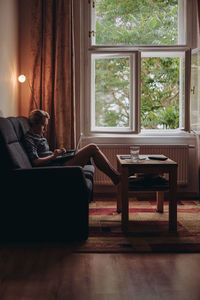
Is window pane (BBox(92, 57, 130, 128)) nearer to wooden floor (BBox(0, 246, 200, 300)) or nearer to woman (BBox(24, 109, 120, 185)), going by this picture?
woman (BBox(24, 109, 120, 185))

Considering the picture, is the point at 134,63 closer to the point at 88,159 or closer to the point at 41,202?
the point at 88,159

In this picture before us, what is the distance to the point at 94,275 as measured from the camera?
228 centimetres

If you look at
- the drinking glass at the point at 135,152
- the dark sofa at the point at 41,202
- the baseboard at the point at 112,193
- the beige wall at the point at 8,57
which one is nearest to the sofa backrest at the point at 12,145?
the dark sofa at the point at 41,202

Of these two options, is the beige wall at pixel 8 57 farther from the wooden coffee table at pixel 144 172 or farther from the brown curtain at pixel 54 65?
the wooden coffee table at pixel 144 172

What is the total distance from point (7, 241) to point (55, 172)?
638 millimetres

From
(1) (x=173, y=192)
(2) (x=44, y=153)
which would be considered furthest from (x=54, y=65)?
(1) (x=173, y=192)

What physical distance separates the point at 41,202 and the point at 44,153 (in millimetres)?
906

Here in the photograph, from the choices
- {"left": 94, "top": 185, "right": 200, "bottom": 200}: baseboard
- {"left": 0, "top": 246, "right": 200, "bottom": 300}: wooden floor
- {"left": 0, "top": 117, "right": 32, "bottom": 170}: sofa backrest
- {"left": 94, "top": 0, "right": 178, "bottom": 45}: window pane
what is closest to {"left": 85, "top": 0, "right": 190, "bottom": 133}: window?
{"left": 94, "top": 0, "right": 178, "bottom": 45}: window pane

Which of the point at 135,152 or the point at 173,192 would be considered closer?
the point at 173,192

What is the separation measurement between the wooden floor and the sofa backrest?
24.7 inches

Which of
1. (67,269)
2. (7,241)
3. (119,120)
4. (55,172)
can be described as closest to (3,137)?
(55,172)

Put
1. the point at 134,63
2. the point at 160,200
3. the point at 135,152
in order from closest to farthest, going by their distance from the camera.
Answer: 1. the point at 135,152
2. the point at 160,200
3. the point at 134,63

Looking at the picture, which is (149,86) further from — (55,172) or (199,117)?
(55,172)

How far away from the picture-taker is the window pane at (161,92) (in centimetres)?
470
